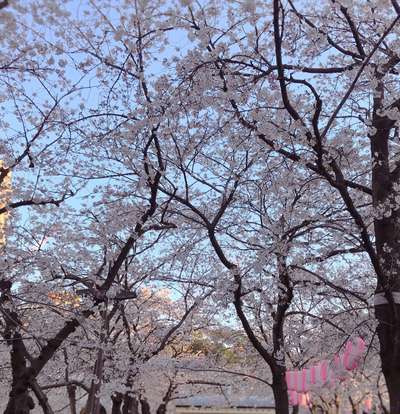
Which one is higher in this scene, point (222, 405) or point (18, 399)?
point (222, 405)

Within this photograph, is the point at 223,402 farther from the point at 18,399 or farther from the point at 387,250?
the point at 387,250

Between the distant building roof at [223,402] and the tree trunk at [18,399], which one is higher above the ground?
the distant building roof at [223,402]

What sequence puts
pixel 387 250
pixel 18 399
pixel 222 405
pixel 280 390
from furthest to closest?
pixel 222 405 < pixel 280 390 < pixel 18 399 < pixel 387 250

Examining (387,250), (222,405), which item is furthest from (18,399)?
(222,405)

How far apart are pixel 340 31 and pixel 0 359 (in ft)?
41.6

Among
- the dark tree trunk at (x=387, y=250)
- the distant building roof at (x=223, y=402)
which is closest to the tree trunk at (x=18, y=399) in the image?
the dark tree trunk at (x=387, y=250)

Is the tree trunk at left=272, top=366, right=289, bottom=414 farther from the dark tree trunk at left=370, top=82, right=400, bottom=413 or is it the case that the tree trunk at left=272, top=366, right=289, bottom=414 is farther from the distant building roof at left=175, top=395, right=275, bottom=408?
the distant building roof at left=175, top=395, right=275, bottom=408

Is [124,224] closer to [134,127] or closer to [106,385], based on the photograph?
[134,127]

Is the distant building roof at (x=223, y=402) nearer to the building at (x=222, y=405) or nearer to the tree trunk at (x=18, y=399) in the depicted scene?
the building at (x=222, y=405)

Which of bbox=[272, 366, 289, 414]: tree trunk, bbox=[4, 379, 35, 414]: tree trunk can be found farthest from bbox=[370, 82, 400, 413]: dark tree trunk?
bbox=[4, 379, 35, 414]: tree trunk

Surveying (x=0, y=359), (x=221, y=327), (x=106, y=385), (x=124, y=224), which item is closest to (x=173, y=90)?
(x=124, y=224)

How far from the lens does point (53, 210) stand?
31.1 ft

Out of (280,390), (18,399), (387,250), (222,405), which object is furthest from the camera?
(222,405)

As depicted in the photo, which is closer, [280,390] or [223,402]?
[280,390]
